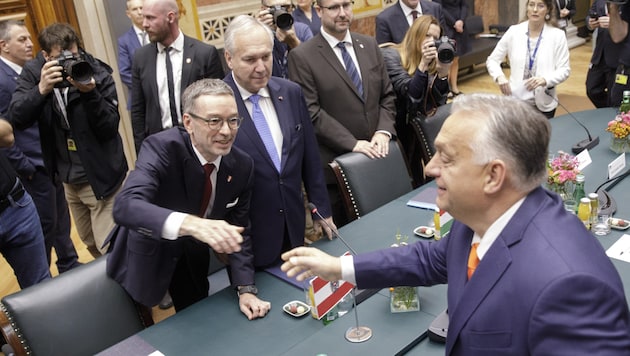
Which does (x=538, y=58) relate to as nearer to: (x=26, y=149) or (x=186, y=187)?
(x=186, y=187)

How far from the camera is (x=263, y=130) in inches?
101

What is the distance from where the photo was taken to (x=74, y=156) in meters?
3.32

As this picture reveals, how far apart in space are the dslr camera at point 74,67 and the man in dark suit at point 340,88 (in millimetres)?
1108

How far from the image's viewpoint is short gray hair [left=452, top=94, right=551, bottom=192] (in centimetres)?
118

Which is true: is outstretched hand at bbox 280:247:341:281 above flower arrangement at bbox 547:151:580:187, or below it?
above

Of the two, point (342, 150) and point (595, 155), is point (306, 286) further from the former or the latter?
point (595, 155)

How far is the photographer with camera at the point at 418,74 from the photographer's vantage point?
3.33 m

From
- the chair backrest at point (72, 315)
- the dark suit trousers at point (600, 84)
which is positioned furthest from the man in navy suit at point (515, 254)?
the dark suit trousers at point (600, 84)

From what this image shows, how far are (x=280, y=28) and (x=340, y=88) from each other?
58 cm

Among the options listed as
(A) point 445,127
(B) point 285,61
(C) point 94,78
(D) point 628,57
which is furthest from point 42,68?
(D) point 628,57

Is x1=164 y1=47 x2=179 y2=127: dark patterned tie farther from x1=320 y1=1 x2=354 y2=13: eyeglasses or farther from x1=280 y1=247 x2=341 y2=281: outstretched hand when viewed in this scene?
x1=280 y1=247 x2=341 y2=281: outstretched hand

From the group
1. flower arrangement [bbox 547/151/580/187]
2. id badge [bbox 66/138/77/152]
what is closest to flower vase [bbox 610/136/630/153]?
flower arrangement [bbox 547/151/580/187]

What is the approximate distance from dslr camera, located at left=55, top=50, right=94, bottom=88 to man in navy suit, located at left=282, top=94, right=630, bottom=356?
217 cm

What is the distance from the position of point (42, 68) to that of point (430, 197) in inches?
82.7
